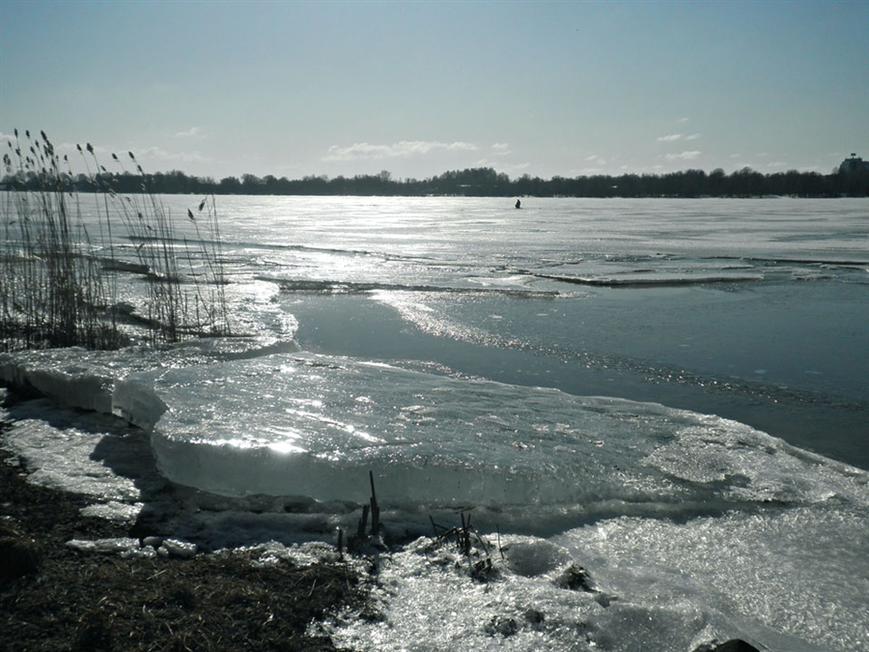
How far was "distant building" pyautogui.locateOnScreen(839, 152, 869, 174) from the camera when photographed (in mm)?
92750

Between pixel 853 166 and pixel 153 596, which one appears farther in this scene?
pixel 853 166

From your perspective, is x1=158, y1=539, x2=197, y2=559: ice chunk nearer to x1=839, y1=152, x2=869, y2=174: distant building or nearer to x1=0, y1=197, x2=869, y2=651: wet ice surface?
x1=0, y1=197, x2=869, y2=651: wet ice surface

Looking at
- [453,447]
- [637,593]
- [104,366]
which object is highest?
[104,366]

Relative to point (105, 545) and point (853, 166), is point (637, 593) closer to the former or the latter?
point (105, 545)

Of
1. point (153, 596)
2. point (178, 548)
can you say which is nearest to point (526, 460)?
point (178, 548)

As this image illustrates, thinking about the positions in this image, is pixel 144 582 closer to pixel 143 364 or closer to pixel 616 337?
pixel 143 364

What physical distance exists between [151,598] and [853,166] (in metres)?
115

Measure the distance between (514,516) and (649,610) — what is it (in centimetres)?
85

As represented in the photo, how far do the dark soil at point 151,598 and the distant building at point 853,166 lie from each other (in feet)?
345

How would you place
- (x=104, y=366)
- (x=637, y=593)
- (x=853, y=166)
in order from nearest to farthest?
1. (x=637, y=593)
2. (x=104, y=366)
3. (x=853, y=166)

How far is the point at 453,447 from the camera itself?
3.49 m

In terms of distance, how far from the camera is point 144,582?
2.24 metres

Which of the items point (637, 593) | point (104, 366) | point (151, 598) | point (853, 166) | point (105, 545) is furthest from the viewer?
point (853, 166)

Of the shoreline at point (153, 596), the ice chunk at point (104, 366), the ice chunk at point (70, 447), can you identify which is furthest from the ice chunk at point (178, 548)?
the ice chunk at point (104, 366)
